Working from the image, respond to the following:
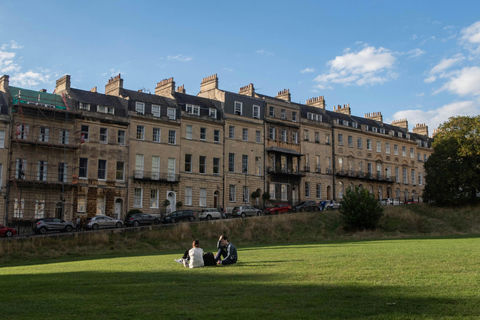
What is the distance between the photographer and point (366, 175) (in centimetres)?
7362

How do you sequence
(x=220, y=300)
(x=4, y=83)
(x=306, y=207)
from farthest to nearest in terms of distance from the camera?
(x=306, y=207), (x=4, y=83), (x=220, y=300)

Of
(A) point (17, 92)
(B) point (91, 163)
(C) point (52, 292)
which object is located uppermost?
(A) point (17, 92)

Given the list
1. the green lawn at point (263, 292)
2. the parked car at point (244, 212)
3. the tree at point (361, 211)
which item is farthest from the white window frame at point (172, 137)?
the green lawn at point (263, 292)

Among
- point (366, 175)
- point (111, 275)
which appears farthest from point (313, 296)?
point (366, 175)

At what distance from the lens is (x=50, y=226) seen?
136ft

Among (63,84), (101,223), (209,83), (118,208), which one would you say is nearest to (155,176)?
(118,208)

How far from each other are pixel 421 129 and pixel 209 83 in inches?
1857

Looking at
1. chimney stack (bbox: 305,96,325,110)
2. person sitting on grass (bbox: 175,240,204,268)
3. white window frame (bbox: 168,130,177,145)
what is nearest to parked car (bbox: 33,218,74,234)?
white window frame (bbox: 168,130,177,145)

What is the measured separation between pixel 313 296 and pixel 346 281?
2.22 meters

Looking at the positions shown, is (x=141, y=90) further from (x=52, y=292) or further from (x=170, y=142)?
(x=52, y=292)

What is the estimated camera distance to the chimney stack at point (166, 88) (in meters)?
58.3

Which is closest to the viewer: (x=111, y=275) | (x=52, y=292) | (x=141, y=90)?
(x=52, y=292)

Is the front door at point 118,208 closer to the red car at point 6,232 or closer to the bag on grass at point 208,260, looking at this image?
the red car at point 6,232

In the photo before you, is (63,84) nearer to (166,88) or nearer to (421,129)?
(166,88)
